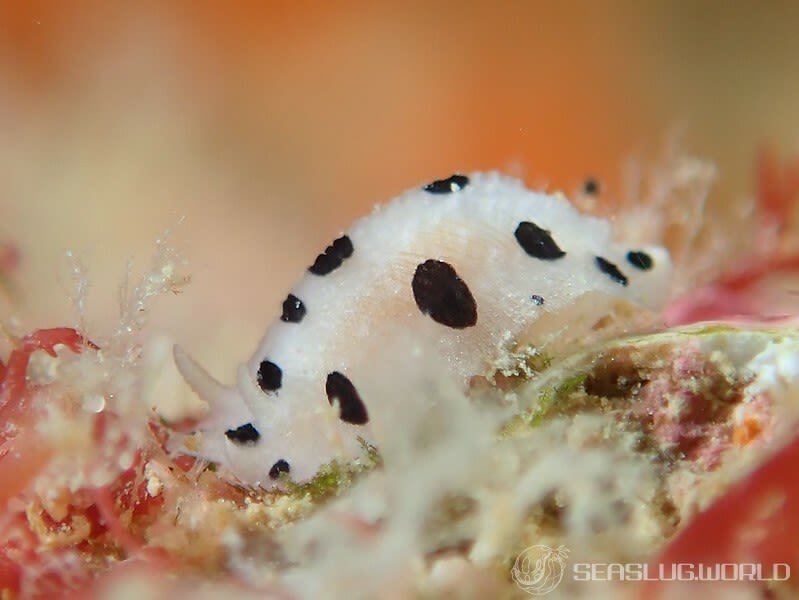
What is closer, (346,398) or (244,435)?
(346,398)

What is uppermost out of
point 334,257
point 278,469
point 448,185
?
point 448,185

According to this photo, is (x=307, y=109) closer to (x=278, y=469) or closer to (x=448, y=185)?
(x=448, y=185)

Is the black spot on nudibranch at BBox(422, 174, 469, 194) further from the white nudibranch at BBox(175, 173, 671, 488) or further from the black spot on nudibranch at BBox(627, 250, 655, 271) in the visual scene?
the black spot on nudibranch at BBox(627, 250, 655, 271)

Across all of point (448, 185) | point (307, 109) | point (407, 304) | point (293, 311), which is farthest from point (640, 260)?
point (307, 109)

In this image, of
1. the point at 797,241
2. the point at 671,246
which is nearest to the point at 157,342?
the point at 797,241

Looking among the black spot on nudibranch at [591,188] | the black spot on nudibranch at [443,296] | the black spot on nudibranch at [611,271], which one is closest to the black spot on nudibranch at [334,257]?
the black spot on nudibranch at [443,296]

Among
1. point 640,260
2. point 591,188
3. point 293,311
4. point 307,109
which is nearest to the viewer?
point 293,311
